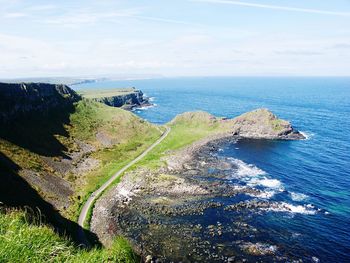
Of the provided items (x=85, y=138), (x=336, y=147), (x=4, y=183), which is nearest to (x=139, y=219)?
(x=4, y=183)

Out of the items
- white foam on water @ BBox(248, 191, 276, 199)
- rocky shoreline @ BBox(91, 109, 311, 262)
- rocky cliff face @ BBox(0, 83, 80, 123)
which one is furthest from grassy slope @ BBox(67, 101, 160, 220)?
white foam on water @ BBox(248, 191, 276, 199)

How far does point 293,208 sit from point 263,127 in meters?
82.2

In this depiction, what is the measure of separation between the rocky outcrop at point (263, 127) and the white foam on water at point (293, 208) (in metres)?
74.0

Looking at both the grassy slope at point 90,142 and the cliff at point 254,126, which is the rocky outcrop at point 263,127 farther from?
the grassy slope at point 90,142

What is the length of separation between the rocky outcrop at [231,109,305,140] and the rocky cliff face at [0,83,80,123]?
80707 millimetres

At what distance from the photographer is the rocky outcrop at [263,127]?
153m

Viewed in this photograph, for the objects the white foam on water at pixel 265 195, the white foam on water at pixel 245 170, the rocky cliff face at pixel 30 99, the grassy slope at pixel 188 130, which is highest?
the rocky cliff face at pixel 30 99

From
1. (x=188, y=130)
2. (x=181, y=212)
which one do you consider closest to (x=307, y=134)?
(x=188, y=130)

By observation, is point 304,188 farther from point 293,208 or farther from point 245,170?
point 245,170

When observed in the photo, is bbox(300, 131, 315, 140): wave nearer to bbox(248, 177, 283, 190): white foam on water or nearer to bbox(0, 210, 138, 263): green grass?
bbox(248, 177, 283, 190): white foam on water

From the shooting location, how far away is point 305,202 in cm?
8262

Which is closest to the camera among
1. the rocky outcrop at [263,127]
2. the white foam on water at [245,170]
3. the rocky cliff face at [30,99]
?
the white foam on water at [245,170]

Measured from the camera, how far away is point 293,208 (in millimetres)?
79375

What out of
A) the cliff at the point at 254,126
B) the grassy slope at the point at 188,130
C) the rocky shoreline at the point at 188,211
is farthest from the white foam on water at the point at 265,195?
the cliff at the point at 254,126
